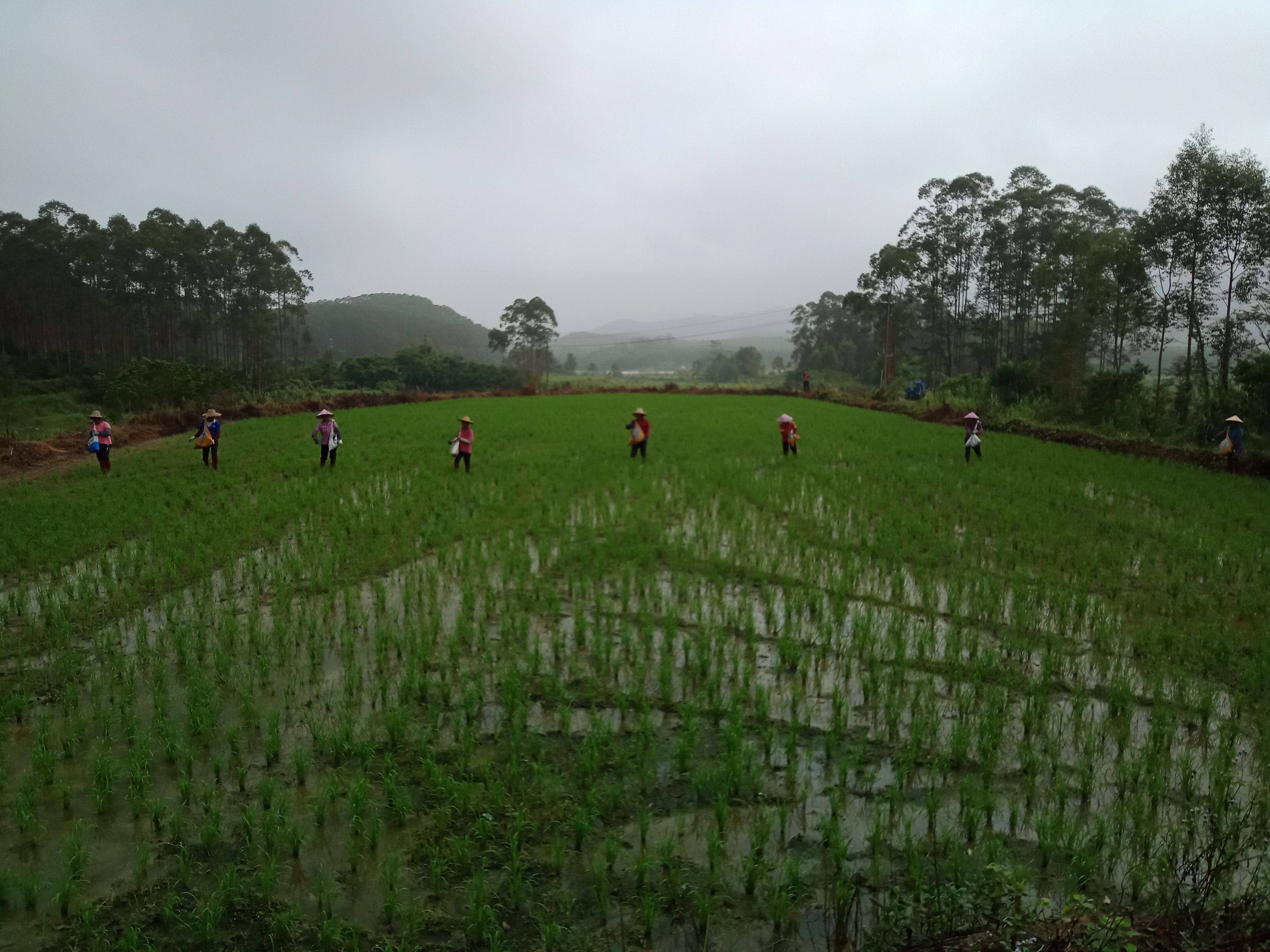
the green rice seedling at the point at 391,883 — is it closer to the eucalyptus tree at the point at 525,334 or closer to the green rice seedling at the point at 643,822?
the green rice seedling at the point at 643,822

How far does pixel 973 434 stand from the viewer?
13547mm

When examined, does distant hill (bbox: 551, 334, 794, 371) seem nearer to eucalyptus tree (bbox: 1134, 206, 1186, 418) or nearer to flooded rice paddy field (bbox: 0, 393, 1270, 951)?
eucalyptus tree (bbox: 1134, 206, 1186, 418)

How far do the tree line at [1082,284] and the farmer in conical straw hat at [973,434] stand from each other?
6104mm

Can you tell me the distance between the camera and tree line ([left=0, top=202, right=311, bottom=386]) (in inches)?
1534

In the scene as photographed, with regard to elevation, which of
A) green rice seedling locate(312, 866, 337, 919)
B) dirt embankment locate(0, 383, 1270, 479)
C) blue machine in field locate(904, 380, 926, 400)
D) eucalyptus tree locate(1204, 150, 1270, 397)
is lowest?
green rice seedling locate(312, 866, 337, 919)

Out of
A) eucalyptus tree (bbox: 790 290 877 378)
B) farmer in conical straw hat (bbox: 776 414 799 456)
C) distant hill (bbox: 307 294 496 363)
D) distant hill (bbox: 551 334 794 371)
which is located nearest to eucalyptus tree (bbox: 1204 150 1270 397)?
farmer in conical straw hat (bbox: 776 414 799 456)

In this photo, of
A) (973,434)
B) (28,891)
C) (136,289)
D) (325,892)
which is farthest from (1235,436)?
(136,289)

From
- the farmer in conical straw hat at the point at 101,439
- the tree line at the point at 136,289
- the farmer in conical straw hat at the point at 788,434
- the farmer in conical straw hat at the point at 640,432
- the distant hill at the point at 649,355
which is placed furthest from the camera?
the distant hill at the point at 649,355

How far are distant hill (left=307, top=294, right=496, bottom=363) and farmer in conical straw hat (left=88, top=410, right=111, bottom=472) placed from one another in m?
70.0

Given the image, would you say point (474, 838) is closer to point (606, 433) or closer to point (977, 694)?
point (977, 694)

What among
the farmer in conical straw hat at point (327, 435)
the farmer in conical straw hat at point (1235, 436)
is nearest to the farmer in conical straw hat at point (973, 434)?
the farmer in conical straw hat at point (1235, 436)

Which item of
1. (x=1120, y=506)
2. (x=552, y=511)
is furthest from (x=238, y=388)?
(x=1120, y=506)

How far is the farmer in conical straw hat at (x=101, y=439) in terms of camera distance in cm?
1233

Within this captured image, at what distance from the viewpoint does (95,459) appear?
599 inches
